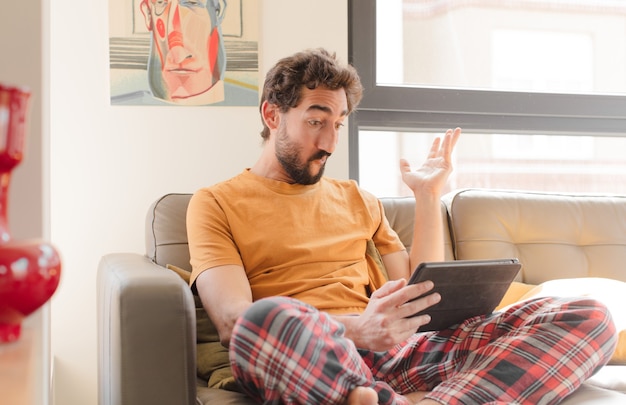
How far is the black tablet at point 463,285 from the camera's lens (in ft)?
5.24

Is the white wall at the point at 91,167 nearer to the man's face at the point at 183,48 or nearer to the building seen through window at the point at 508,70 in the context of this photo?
the man's face at the point at 183,48

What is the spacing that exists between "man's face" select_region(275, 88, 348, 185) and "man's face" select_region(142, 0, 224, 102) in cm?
57

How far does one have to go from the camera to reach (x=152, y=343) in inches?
57.6

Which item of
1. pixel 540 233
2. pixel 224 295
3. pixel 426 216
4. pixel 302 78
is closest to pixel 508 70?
pixel 540 233

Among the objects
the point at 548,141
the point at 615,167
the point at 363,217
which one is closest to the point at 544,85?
the point at 548,141

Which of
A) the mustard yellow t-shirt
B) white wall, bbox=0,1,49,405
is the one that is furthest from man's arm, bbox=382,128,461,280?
white wall, bbox=0,1,49,405

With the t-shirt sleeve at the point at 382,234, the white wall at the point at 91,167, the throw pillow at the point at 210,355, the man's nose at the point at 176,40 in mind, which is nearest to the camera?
the throw pillow at the point at 210,355

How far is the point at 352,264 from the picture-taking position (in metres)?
2.10

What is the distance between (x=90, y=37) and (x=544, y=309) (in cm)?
162

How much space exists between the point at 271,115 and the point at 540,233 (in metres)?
0.97

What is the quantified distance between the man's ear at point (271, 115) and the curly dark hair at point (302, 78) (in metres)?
0.01

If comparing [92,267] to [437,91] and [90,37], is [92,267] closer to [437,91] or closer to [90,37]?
[90,37]

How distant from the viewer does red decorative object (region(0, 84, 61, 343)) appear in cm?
72

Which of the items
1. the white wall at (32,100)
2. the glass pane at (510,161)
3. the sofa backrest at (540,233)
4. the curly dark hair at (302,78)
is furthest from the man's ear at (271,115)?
the white wall at (32,100)
